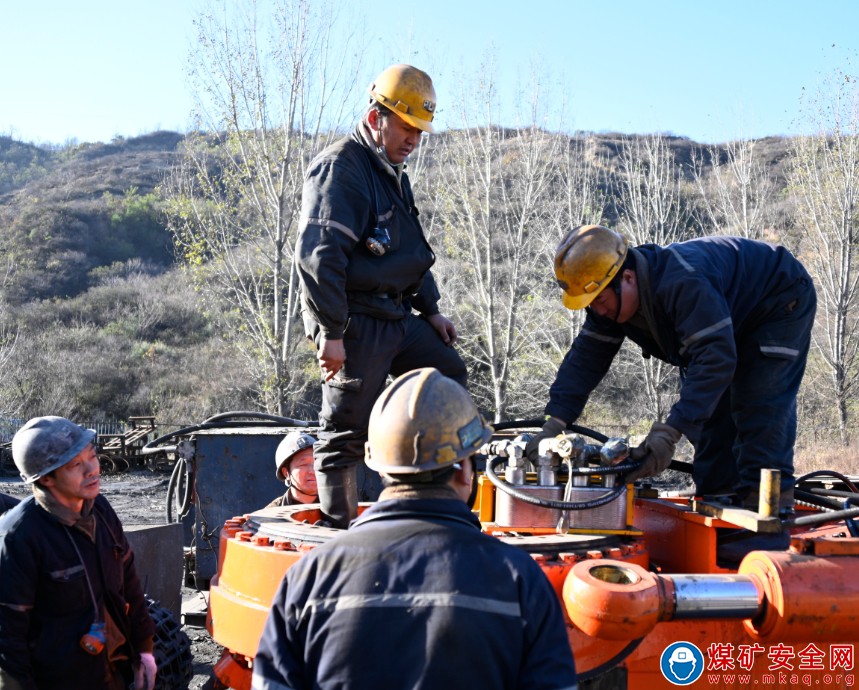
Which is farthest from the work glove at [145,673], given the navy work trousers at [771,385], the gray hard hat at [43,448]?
the navy work trousers at [771,385]

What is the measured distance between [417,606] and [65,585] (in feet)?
5.88

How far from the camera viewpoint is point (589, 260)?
146 inches

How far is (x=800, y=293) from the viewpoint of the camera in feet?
12.8

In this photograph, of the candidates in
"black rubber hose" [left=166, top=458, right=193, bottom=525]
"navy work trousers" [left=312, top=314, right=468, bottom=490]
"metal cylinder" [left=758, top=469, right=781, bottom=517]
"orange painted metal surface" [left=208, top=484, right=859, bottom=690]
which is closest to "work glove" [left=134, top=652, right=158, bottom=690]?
"orange painted metal surface" [left=208, top=484, right=859, bottom=690]

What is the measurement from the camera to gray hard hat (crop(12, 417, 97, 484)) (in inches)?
119

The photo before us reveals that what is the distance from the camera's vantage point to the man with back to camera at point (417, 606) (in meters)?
1.62

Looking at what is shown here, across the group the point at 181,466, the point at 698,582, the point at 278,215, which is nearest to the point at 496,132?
the point at 278,215

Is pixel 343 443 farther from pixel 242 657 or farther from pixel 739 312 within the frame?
pixel 739 312

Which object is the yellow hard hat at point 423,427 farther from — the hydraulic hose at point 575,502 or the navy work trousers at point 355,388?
the navy work trousers at point 355,388

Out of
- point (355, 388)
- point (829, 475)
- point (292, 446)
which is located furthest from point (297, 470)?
point (829, 475)

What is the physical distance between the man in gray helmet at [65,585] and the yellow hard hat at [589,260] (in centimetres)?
201

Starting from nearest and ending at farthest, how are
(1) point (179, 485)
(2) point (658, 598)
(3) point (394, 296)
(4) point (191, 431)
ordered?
(2) point (658, 598) → (3) point (394, 296) → (4) point (191, 431) → (1) point (179, 485)

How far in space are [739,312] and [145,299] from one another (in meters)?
37.1

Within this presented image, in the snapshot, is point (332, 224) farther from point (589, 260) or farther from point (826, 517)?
point (826, 517)
